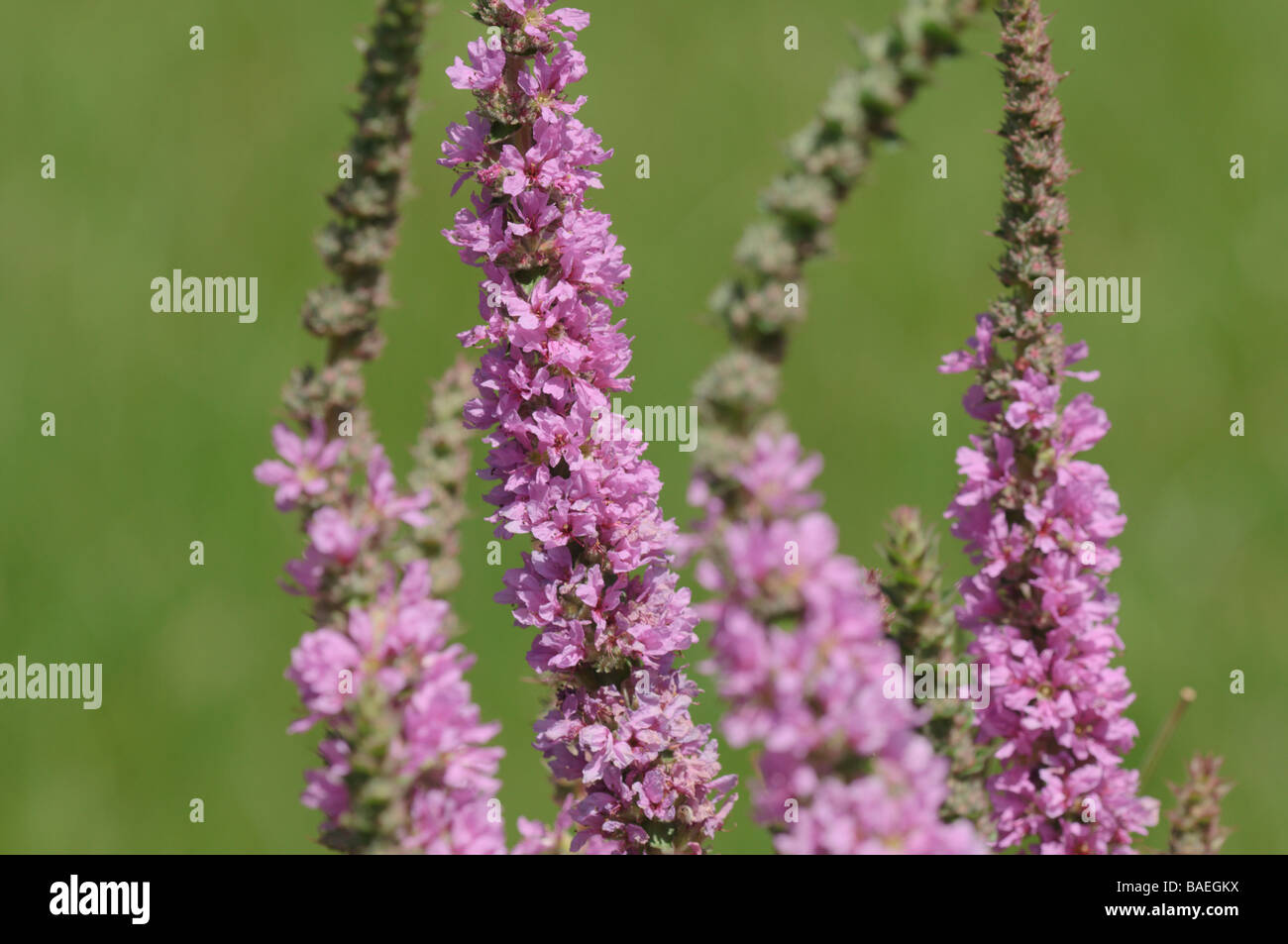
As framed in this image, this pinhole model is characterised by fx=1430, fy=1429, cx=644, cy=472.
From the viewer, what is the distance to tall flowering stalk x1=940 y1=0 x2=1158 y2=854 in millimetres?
2736

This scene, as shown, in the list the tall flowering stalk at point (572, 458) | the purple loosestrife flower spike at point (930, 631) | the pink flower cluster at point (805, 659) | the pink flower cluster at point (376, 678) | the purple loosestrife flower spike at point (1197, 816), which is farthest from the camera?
the tall flowering stalk at point (572, 458)

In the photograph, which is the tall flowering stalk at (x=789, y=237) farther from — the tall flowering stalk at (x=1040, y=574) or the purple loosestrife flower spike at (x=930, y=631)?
the tall flowering stalk at (x=1040, y=574)

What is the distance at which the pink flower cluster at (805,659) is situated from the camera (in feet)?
5.98

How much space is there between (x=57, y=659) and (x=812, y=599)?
26.2 ft

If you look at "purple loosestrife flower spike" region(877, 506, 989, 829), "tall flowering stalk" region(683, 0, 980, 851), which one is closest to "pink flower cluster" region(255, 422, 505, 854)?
"tall flowering stalk" region(683, 0, 980, 851)

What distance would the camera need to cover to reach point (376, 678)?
2178 millimetres

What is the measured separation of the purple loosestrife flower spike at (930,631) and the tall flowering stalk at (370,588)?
79 centimetres

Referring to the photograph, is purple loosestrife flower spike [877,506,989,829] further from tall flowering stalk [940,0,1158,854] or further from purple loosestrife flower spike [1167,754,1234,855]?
purple loosestrife flower spike [1167,754,1234,855]

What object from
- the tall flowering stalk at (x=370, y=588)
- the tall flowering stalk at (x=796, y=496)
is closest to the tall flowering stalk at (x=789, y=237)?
the tall flowering stalk at (x=796, y=496)

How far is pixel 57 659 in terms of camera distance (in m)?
8.78

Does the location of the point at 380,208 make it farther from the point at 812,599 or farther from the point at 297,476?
the point at 812,599

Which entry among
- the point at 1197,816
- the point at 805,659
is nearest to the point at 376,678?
the point at 805,659

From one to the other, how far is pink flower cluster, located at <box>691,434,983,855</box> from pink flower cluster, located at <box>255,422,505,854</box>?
0.57 meters
